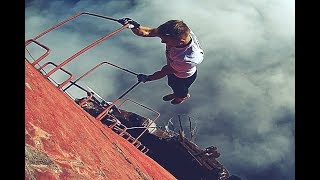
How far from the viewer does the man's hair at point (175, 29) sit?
23.3ft

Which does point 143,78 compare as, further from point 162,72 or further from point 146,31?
point 146,31

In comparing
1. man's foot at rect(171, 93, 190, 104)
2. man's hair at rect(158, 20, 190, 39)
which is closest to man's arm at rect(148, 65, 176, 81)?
man's foot at rect(171, 93, 190, 104)

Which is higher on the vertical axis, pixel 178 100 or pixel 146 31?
pixel 178 100

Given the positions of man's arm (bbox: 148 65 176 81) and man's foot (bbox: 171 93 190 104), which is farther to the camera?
man's foot (bbox: 171 93 190 104)

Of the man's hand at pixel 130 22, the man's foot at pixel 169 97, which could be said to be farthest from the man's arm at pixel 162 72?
the man's hand at pixel 130 22

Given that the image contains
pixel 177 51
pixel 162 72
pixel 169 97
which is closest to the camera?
pixel 177 51

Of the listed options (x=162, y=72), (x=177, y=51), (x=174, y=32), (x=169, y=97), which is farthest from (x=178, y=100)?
(x=174, y=32)

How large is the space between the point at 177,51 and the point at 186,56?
0.70 feet

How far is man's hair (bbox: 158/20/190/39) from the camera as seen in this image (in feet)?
23.3

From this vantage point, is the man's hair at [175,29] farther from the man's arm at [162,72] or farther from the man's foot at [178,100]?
the man's foot at [178,100]

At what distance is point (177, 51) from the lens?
7410mm

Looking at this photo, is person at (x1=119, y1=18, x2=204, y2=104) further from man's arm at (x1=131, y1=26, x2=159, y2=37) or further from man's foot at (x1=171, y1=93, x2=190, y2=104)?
man's foot at (x1=171, y1=93, x2=190, y2=104)

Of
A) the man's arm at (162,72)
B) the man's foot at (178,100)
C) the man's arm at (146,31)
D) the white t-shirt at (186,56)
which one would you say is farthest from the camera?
the man's foot at (178,100)
